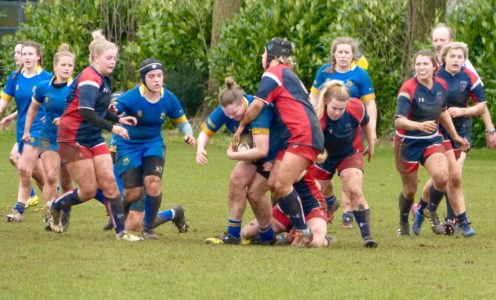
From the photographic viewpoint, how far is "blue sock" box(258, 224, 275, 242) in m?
11.6

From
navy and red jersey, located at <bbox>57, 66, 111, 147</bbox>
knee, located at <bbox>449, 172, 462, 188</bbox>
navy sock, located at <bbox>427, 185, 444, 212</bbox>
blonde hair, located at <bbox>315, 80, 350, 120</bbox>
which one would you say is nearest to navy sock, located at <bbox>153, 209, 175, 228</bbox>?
navy and red jersey, located at <bbox>57, 66, 111, 147</bbox>

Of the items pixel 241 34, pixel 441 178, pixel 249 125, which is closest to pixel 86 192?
pixel 249 125

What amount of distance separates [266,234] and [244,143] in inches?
35.9

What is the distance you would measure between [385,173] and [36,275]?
35.5 ft

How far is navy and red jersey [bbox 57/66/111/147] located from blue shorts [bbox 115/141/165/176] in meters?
0.37

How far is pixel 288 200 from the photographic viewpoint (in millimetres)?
11148

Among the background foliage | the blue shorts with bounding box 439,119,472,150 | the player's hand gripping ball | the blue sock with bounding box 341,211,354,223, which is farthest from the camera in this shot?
the background foliage

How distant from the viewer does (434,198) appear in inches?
495

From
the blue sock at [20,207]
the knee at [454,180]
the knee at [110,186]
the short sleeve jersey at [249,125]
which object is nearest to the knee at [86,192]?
the knee at [110,186]

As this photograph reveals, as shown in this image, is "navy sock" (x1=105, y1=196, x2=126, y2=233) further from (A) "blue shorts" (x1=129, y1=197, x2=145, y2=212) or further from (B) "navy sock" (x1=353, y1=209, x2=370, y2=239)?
(B) "navy sock" (x1=353, y1=209, x2=370, y2=239)

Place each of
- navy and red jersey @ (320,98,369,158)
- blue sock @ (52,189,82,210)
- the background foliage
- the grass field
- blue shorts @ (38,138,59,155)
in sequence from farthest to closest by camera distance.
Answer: the background foliage
blue shorts @ (38,138,59,155)
blue sock @ (52,189,82,210)
navy and red jersey @ (320,98,369,158)
the grass field

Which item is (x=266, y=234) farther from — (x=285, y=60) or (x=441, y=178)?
(x=441, y=178)

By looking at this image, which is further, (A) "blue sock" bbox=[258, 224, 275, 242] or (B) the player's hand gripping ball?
(A) "blue sock" bbox=[258, 224, 275, 242]

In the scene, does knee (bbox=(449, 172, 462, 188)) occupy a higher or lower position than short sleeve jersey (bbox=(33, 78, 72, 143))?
lower
